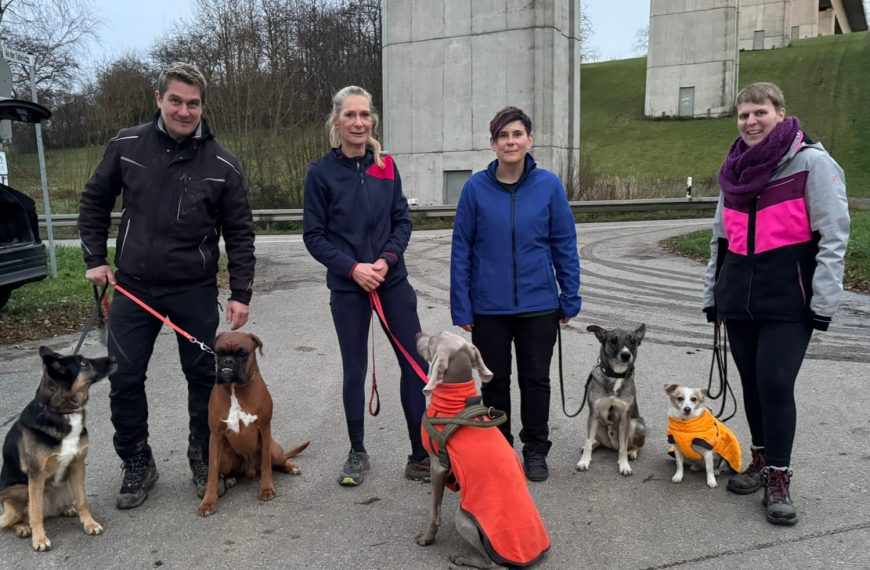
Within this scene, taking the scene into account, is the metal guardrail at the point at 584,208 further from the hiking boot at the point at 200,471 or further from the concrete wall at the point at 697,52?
the concrete wall at the point at 697,52

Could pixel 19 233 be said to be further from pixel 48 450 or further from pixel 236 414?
pixel 236 414

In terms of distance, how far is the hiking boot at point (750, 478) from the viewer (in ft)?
13.0

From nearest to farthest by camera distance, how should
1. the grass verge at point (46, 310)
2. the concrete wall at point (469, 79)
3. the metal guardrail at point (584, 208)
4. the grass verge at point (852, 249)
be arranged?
the grass verge at point (46, 310) < the grass verge at point (852, 249) < the metal guardrail at point (584, 208) < the concrete wall at point (469, 79)

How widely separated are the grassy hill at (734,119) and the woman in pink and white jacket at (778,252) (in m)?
25.6

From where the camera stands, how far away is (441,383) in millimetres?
3408

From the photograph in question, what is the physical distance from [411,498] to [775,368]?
7.13 feet

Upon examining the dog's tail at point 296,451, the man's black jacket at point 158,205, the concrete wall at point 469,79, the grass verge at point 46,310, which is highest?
the concrete wall at point 469,79

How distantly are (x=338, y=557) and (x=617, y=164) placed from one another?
126ft

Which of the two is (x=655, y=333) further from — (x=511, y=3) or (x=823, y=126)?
(x=823, y=126)

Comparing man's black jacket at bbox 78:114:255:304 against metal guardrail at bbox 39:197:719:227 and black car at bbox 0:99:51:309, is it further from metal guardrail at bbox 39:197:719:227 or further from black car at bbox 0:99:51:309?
metal guardrail at bbox 39:197:719:227

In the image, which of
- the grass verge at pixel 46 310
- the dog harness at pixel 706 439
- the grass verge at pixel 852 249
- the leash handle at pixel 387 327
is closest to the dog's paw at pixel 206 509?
the leash handle at pixel 387 327

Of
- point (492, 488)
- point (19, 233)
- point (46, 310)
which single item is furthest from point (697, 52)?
point (492, 488)

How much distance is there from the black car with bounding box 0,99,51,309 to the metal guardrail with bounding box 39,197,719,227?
40.0 feet

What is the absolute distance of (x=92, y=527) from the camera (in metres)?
3.55
